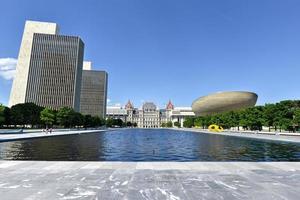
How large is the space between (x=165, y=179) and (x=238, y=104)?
540 ft

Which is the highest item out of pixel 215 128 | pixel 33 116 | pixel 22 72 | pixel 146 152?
pixel 22 72

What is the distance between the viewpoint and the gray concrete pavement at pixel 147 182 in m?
7.30

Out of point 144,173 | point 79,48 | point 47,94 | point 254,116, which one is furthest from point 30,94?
point 144,173

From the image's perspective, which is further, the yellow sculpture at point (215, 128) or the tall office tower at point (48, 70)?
the tall office tower at point (48, 70)

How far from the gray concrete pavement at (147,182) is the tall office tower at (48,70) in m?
157

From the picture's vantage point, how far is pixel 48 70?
6206 inches

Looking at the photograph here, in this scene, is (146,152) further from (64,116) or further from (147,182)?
(64,116)

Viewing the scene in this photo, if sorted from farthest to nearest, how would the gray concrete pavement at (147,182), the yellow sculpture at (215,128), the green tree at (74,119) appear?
the green tree at (74,119), the yellow sculpture at (215,128), the gray concrete pavement at (147,182)

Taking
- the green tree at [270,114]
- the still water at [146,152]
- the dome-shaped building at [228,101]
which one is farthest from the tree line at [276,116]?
the dome-shaped building at [228,101]

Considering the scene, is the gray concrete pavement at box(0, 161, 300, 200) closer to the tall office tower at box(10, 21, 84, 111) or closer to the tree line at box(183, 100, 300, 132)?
the tree line at box(183, 100, 300, 132)

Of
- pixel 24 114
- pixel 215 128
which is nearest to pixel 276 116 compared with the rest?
pixel 215 128

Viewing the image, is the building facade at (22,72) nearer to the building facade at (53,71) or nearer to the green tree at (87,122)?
the building facade at (53,71)

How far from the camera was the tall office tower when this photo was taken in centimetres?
15450

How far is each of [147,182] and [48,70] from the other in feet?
541
